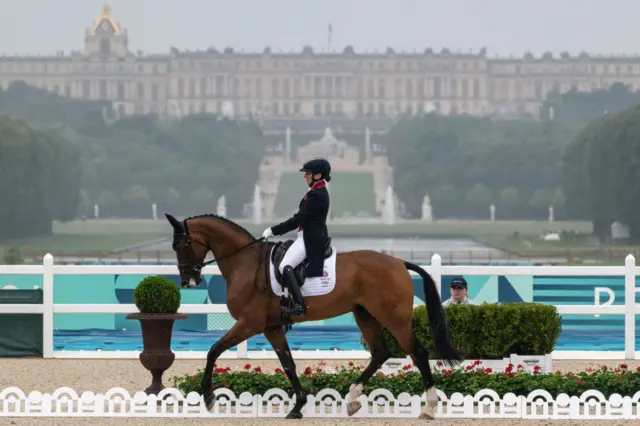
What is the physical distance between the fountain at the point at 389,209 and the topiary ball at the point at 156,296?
3037 inches

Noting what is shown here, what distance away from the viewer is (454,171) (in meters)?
91.1

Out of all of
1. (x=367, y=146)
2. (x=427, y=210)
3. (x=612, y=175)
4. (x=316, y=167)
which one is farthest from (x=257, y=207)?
(x=316, y=167)

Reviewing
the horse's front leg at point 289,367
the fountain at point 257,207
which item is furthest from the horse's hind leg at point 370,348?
the fountain at point 257,207

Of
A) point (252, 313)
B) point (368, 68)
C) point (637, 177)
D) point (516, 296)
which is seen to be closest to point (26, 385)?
point (252, 313)

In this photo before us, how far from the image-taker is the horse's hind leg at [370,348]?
10.4 m

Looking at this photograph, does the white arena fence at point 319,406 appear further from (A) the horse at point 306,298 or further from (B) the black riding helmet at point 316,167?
(B) the black riding helmet at point 316,167

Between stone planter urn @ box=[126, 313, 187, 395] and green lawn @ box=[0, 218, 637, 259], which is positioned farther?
green lawn @ box=[0, 218, 637, 259]

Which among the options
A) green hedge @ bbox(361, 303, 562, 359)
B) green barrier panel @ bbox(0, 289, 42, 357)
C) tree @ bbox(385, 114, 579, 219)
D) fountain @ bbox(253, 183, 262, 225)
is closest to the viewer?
green hedge @ bbox(361, 303, 562, 359)

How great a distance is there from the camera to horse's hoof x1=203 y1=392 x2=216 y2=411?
10289 millimetres

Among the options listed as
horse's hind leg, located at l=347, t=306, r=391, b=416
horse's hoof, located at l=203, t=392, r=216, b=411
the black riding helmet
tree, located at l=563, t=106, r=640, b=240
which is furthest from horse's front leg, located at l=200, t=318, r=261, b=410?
tree, located at l=563, t=106, r=640, b=240

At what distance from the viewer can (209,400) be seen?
1030 centimetres

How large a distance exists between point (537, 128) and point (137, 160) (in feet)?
78.0

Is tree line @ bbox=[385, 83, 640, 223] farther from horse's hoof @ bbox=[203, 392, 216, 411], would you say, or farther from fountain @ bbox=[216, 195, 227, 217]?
horse's hoof @ bbox=[203, 392, 216, 411]

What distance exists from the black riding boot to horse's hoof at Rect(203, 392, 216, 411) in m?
0.75
